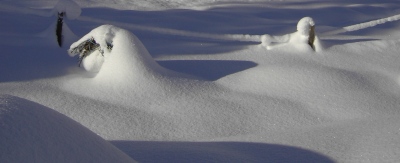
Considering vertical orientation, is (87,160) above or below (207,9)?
below

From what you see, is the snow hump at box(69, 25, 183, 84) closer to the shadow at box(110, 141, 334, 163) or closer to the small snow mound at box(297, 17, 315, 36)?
the shadow at box(110, 141, 334, 163)

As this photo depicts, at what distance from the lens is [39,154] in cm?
210

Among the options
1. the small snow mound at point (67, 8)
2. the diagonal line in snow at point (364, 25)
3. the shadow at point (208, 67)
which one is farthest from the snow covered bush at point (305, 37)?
the small snow mound at point (67, 8)

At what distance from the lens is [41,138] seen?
217cm

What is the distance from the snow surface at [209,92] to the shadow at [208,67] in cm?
1

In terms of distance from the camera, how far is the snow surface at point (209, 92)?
350 centimetres

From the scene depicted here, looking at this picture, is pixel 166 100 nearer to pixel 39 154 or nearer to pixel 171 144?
pixel 171 144

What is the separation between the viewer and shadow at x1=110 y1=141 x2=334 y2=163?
10.5 feet

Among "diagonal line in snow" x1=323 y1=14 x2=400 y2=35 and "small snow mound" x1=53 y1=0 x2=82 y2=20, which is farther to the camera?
"diagonal line in snow" x1=323 y1=14 x2=400 y2=35

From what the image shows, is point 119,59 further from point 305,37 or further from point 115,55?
point 305,37

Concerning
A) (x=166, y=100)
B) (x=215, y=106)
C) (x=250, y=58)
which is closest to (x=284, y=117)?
(x=215, y=106)

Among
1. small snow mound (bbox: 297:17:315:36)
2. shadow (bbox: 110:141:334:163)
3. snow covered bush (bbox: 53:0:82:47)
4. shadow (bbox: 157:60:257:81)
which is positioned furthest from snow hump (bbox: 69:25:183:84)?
small snow mound (bbox: 297:17:315:36)

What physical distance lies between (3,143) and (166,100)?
234cm

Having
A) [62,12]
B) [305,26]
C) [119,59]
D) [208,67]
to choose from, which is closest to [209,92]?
[208,67]
